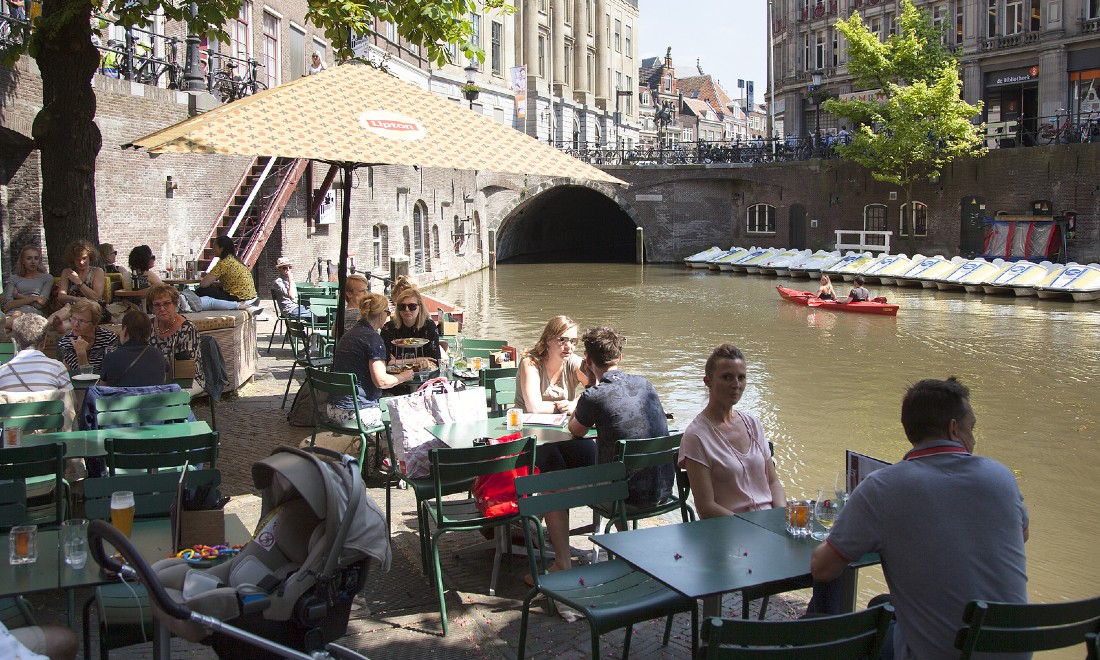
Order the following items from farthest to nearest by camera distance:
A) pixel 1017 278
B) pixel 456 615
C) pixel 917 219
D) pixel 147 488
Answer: pixel 917 219 → pixel 1017 278 → pixel 456 615 → pixel 147 488

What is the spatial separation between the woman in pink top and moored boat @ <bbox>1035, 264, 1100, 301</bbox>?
77.9ft

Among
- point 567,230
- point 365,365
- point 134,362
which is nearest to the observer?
point 134,362

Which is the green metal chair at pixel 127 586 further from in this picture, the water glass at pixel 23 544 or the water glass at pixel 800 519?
the water glass at pixel 800 519

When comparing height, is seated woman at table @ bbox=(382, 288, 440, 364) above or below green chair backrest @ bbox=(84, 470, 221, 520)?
above

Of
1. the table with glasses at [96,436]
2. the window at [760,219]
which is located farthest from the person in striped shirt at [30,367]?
the window at [760,219]

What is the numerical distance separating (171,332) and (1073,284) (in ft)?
78.2

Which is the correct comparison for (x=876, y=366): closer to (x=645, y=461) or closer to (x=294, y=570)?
(x=645, y=461)

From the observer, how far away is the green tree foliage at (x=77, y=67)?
899 cm

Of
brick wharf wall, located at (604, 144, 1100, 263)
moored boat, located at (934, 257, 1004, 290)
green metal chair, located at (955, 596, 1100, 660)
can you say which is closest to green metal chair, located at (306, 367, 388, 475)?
green metal chair, located at (955, 596, 1100, 660)

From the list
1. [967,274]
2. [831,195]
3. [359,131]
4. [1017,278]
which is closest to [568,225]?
[831,195]

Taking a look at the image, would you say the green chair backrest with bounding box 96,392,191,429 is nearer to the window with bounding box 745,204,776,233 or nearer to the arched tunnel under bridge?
the arched tunnel under bridge

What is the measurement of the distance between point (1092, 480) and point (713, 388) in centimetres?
631

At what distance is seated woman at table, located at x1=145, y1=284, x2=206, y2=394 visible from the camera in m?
7.61

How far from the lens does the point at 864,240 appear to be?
37.1m
